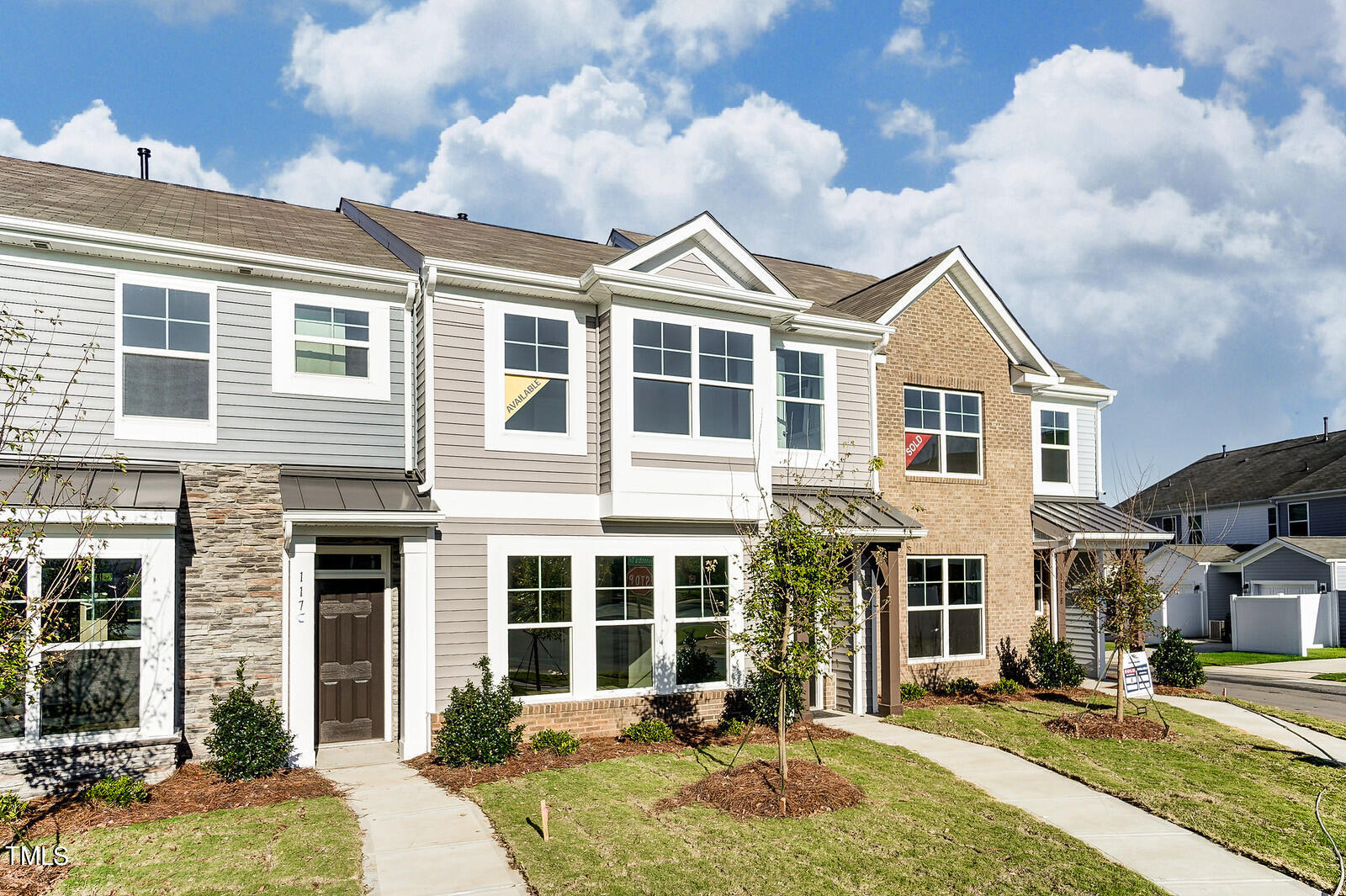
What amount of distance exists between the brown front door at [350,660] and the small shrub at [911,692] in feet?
28.1

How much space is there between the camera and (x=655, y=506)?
12844 mm

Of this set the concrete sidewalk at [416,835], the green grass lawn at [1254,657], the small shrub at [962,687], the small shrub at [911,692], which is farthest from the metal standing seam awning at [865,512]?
the green grass lawn at [1254,657]

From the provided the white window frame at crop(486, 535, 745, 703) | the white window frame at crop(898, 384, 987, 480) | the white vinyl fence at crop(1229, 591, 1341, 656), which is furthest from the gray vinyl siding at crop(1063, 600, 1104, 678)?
the white vinyl fence at crop(1229, 591, 1341, 656)

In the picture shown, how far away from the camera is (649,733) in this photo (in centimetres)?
1241

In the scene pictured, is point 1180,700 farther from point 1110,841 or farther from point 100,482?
point 100,482

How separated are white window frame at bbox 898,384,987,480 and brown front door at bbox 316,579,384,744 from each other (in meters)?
9.38

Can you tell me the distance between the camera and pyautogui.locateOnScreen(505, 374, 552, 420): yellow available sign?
12.5 meters

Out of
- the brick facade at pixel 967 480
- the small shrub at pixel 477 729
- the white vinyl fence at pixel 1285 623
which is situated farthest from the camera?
the white vinyl fence at pixel 1285 623

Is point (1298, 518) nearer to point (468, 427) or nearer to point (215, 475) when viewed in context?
point (468, 427)

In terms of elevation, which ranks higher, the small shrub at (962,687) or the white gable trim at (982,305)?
the white gable trim at (982,305)

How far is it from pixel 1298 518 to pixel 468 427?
36.3 metres

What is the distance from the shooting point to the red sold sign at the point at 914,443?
655 inches

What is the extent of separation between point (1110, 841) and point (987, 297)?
439 inches

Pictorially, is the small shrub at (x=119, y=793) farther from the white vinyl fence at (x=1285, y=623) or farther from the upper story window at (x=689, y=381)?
the white vinyl fence at (x=1285, y=623)
